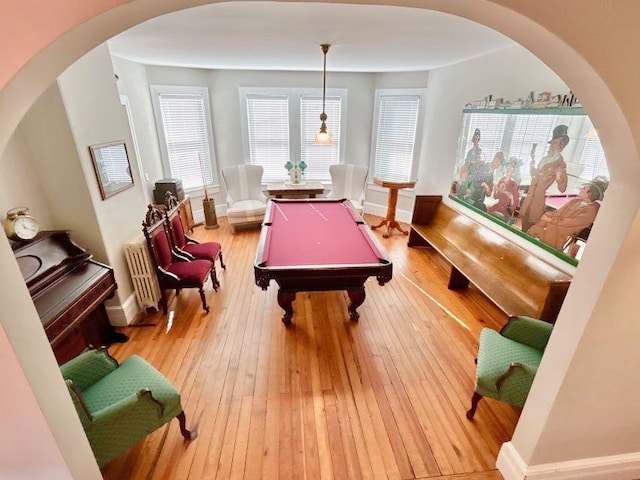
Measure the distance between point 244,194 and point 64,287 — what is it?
3.84m

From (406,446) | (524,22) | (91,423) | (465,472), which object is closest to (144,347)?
(91,423)

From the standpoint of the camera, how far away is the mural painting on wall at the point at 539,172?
252 cm

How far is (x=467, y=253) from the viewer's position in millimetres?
3805

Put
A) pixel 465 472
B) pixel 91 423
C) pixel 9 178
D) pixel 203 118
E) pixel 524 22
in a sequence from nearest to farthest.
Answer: pixel 524 22 < pixel 91 423 < pixel 465 472 < pixel 9 178 < pixel 203 118

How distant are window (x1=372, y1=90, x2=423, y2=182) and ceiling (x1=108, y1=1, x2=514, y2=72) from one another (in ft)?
4.37

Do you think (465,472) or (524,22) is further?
(465,472)

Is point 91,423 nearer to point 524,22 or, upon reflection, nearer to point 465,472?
point 465,472

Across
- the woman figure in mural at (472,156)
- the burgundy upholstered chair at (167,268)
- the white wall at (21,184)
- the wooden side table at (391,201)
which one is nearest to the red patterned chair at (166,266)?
the burgundy upholstered chair at (167,268)

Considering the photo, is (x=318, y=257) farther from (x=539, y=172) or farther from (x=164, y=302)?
(x=539, y=172)

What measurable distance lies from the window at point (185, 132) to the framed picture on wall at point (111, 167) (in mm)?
2403

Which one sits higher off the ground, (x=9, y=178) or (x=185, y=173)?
(x=9, y=178)

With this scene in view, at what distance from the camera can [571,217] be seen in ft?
8.67

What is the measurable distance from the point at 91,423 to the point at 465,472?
7.18ft

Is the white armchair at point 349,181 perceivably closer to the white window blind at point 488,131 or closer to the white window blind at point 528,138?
the white window blind at point 488,131
